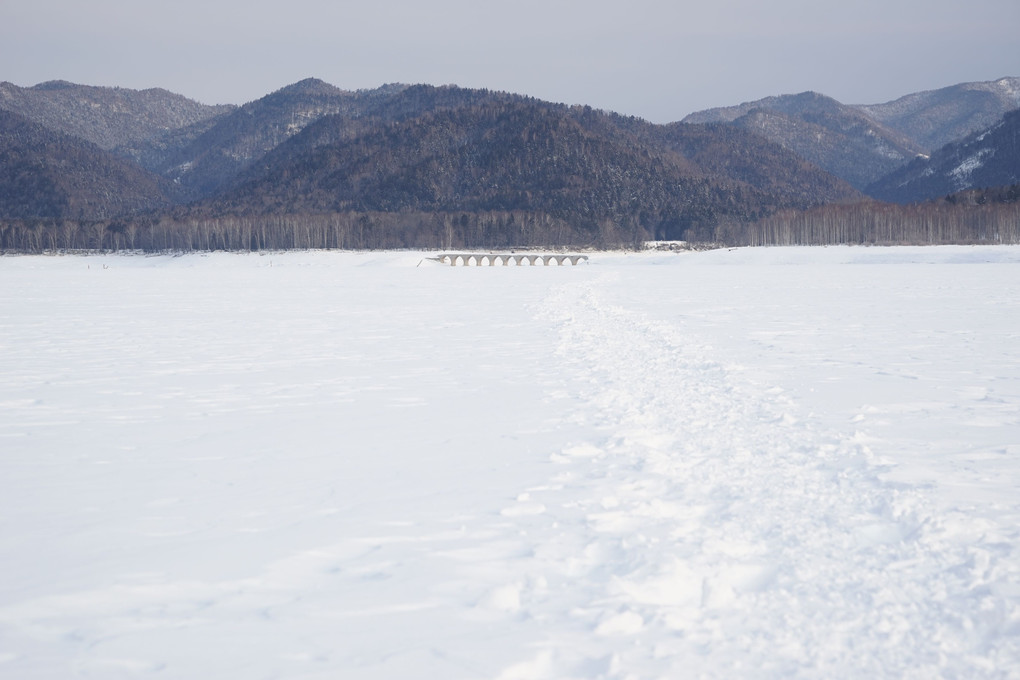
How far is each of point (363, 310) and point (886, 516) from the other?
22001mm

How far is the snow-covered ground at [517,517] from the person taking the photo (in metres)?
3.79

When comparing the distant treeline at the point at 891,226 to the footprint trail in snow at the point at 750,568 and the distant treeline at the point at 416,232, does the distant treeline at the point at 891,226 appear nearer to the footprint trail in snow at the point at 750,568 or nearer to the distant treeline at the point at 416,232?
the distant treeline at the point at 416,232

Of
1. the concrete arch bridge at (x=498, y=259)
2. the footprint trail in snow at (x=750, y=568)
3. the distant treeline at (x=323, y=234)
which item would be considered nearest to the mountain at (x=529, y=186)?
the distant treeline at (x=323, y=234)

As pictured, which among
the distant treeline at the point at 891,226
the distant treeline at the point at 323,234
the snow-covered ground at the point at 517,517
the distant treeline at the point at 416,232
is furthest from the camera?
the distant treeline at the point at 323,234

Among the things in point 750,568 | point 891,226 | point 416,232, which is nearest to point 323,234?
point 416,232

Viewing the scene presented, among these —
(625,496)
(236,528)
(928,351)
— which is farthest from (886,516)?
Result: (928,351)

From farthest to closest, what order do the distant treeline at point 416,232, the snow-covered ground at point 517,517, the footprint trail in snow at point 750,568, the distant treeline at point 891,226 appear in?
the distant treeline at point 416,232 → the distant treeline at point 891,226 → the snow-covered ground at point 517,517 → the footprint trail in snow at point 750,568

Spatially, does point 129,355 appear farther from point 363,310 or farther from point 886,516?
point 886,516

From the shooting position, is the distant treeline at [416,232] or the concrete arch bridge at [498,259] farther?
the distant treeline at [416,232]

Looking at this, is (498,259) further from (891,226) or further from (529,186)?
(529,186)

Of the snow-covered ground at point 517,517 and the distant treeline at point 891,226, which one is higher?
the distant treeline at point 891,226

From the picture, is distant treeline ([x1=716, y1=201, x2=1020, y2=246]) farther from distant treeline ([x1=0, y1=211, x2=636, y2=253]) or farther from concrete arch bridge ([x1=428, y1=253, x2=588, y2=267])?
concrete arch bridge ([x1=428, y1=253, x2=588, y2=267])

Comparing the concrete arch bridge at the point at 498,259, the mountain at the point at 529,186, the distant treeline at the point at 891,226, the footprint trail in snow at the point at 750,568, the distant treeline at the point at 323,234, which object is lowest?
the footprint trail in snow at the point at 750,568

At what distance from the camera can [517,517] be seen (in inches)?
221
